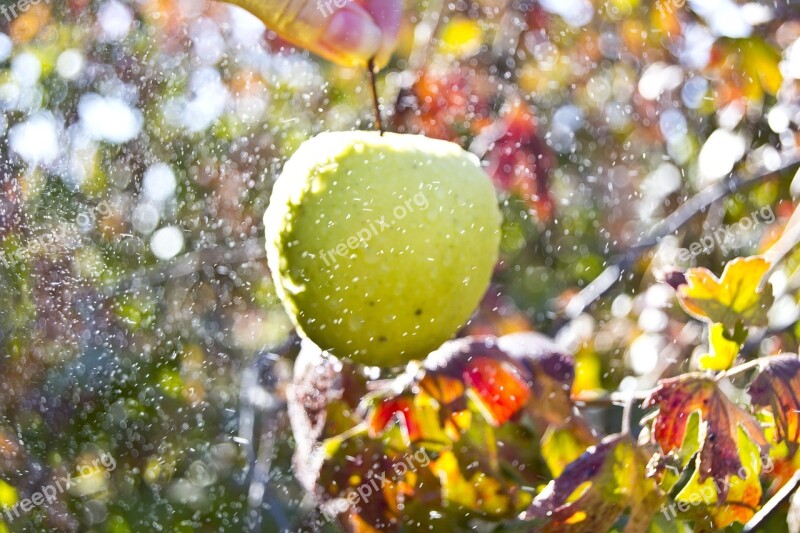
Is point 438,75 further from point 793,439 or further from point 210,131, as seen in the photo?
point 793,439

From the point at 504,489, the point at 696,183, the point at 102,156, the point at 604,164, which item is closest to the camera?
the point at 504,489

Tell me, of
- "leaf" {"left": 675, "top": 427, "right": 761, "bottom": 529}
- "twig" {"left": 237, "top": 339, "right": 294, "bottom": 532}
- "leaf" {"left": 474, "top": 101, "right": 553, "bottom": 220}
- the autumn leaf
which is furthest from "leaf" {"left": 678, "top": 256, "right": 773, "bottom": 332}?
"leaf" {"left": 474, "top": 101, "right": 553, "bottom": 220}

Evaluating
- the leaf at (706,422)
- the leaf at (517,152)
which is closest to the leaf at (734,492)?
the leaf at (706,422)

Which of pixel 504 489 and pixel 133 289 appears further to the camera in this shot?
pixel 133 289

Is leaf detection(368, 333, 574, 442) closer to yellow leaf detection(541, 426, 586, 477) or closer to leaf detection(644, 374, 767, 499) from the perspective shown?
yellow leaf detection(541, 426, 586, 477)

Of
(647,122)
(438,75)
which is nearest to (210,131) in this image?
(438,75)

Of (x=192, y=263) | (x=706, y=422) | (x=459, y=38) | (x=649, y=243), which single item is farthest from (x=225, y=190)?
(x=706, y=422)
